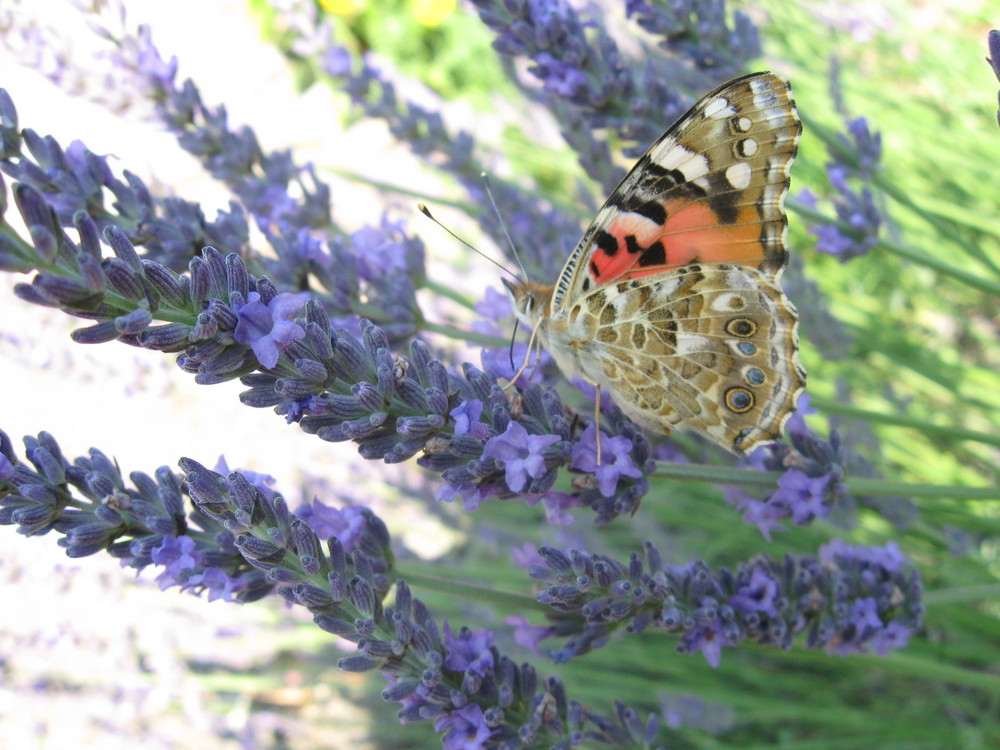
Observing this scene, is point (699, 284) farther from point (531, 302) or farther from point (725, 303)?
point (531, 302)

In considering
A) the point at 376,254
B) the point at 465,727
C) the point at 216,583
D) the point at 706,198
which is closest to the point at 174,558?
the point at 216,583

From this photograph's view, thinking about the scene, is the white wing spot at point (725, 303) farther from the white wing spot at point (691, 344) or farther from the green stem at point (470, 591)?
the green stem at point (470, 591)

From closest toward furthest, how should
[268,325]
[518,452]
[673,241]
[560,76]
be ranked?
1. [268,325]
2. [518,452]
3. [673,241]
4. [560,76]

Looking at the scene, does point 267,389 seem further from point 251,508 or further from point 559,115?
point 559,115

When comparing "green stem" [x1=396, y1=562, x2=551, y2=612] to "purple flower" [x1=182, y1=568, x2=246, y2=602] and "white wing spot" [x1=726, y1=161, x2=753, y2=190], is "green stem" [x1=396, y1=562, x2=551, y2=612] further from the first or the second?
"white wing spot" [x1=726, y1=161, x2=753, y2=190]

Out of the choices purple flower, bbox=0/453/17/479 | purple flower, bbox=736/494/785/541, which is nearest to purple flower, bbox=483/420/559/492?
purple flower, bbox=736/494/785/541

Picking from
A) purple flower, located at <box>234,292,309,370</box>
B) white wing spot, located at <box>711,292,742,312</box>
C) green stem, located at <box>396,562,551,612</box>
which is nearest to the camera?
purple flower, located at <box>234,292,309,370</box>

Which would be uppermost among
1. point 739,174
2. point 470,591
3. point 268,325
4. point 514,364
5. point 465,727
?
point 739,174

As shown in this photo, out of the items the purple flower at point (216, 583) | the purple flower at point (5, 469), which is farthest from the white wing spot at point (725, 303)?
the purple flower at point (5, 469)
